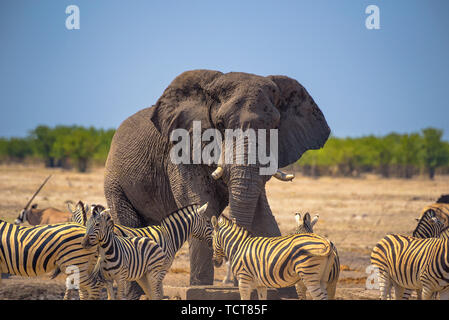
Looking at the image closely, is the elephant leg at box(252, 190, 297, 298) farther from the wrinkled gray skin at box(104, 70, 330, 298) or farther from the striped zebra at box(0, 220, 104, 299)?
the striped zebra at box(0, 220, 104, 299)

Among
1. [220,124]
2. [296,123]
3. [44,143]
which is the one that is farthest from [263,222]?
[44,143]

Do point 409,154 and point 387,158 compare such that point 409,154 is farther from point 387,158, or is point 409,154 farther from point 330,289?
point 330,289

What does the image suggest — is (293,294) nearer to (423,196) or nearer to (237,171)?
(237,171)

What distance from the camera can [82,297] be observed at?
785cm

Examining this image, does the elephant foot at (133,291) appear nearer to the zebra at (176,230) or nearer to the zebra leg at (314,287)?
the zebra at (176,230)

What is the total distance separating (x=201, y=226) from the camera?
8789 mm

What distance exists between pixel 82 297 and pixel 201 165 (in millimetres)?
3322

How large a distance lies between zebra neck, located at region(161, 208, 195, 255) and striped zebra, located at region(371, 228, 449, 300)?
2.41m

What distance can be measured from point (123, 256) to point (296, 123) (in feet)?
15.2

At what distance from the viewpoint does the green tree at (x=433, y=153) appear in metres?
50.1

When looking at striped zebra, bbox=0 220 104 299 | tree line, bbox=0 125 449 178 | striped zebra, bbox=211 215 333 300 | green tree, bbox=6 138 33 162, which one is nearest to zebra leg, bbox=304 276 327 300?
striped zebra, bbox=211 215 333 300

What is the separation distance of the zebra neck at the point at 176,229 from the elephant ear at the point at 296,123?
2735mm

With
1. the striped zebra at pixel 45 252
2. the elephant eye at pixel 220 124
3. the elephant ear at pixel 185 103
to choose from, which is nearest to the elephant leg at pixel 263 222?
the elephant eye at pixel 220 124

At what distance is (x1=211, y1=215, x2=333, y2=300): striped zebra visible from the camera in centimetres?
735
